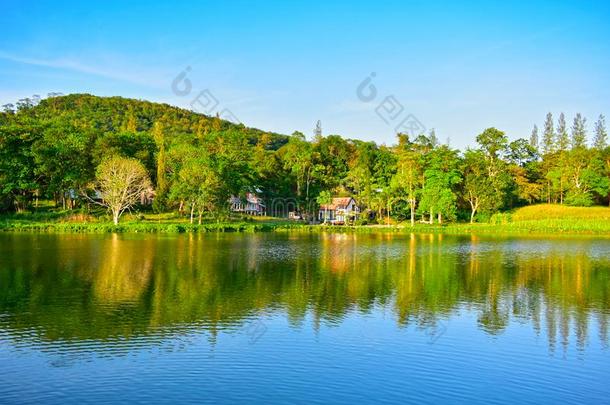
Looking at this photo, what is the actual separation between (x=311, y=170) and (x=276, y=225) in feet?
65.8

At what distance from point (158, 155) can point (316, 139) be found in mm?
40245

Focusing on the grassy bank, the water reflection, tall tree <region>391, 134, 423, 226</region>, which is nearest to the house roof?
tall tree <region>391, 134, 423, 226</region>

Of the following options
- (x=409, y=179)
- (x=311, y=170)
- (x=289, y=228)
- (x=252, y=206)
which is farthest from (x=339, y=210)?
(x=289, y=228)

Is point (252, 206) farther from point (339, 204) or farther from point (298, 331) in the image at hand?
point (298, 331)

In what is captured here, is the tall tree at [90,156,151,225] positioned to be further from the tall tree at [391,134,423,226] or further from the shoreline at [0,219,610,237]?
the tall tree at [391,134,423,226]

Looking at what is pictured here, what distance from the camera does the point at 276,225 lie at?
60.9 metres

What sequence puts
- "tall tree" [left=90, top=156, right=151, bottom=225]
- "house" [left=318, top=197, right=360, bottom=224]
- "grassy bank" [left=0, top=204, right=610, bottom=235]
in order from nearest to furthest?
"grassy bank" [left=0, top=204, right=610, bottom=235] < "tall tree" [left=90, top=156, right=151, bottom=225] < "house" [left=318, top=197, right=360, bottom=224]

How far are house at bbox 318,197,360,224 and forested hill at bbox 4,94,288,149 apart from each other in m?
31.3

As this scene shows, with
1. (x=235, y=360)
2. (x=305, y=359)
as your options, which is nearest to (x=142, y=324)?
(x=235, y=360)

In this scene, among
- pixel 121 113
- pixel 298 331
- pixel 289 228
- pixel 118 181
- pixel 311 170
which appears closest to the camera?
pixel 298 331

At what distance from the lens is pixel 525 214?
72.7m

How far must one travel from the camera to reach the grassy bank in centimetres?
5031

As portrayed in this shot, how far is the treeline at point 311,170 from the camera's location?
57875 millimetres

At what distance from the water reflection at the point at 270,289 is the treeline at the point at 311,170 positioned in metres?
22.9
